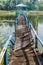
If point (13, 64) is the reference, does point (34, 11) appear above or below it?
below

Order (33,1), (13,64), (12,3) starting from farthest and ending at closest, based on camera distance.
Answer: (33,1) < (12,3) < (13,64)

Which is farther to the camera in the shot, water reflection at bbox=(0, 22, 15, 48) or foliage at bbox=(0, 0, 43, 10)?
foliage at bbox=(0, 0, 43, 10)

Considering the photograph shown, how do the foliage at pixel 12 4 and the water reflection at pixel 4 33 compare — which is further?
the foliage at pixel 12 4

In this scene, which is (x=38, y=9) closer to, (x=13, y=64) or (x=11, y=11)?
(x=11, y=11)

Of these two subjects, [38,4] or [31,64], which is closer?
[31,64]

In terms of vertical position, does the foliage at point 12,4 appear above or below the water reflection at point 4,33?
below

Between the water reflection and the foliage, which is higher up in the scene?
the water reflection

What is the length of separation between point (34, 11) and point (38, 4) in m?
3.88

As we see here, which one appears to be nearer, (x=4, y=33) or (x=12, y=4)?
(x=4, y=33)

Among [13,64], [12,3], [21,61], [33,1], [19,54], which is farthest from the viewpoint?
[33,1]

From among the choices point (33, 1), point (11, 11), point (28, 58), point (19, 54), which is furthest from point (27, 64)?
point (33, 1)

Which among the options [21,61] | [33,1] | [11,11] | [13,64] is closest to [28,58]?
[21,61]

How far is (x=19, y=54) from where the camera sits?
4.74 meters

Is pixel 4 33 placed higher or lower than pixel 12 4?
higher
